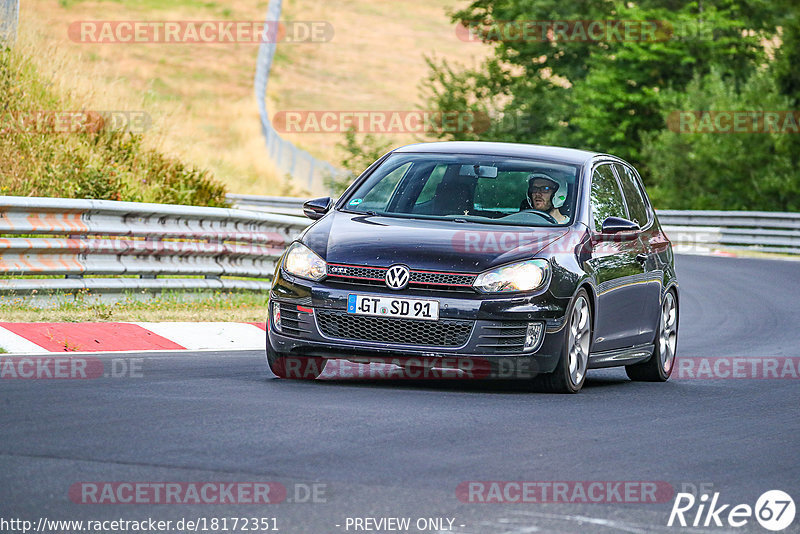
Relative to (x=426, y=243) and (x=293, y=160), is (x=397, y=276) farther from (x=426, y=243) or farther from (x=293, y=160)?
(x=293, y=160)

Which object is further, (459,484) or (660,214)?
(660,214)

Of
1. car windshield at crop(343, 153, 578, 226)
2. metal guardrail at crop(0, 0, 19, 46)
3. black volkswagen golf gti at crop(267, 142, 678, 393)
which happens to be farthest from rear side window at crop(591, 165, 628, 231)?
metal guardrail at crop(0, 0, 19, 46)

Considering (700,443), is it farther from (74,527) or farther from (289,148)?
(289,148)

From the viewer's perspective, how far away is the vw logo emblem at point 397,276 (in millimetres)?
8961

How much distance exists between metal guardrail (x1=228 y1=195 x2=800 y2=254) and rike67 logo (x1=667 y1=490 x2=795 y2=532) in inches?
1160

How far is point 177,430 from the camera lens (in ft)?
22.9

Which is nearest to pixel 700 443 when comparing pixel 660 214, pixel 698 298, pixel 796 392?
pixel 796 392

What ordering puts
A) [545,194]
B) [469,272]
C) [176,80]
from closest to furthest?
[469,272]
[545,194]
[176,80]

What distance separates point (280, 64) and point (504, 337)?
7986 centimetres

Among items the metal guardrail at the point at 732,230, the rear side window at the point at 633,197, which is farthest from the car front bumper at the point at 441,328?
the metal guardrail at the point at 732,230

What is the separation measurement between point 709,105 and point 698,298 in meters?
27.0

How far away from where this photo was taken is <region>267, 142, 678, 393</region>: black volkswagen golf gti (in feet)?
29.5

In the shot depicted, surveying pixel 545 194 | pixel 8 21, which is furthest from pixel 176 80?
pixel 545 194

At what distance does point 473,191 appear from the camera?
10195 millimetres
